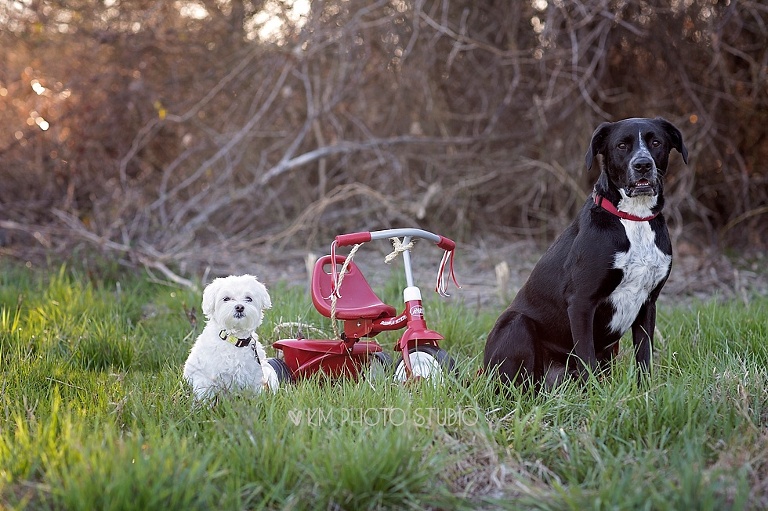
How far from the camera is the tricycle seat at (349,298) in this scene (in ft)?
12.2

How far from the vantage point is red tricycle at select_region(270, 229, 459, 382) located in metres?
3.61

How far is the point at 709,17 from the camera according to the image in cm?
684

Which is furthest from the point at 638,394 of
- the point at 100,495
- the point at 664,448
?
the point at 100,495

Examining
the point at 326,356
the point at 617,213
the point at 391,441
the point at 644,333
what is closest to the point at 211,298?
the point at 326,356

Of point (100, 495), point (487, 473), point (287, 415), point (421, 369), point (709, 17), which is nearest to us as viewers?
point (100, 495)

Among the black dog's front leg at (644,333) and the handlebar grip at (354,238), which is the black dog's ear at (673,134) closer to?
the black dog's front leg at (644,333)

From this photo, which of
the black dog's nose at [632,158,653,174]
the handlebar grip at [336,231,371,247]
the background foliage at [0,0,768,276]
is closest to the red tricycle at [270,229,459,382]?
the handlebar grip at [336,231,371,247]

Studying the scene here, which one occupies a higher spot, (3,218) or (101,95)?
(101,95)

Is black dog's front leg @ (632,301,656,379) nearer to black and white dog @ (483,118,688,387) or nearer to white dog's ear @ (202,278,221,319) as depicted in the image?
black and white dog @ (483,118,688,387)

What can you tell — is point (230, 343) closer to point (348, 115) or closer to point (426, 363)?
point (426, 363)

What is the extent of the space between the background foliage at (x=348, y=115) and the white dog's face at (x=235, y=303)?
11.0 ft

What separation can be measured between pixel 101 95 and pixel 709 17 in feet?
18.6

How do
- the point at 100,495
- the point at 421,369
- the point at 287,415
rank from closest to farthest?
the point at 100,495, the point at 287,415, the point at 421,369

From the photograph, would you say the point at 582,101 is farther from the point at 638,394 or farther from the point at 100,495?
the point at 100,495
